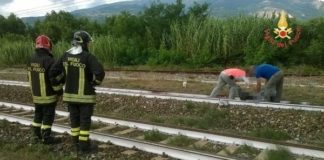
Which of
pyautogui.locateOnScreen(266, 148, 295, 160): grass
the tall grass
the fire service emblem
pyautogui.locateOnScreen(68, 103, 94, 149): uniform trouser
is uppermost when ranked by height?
the fire service emblem

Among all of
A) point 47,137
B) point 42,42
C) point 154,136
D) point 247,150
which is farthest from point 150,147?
point 42,42

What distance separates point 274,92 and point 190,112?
217 centimetres

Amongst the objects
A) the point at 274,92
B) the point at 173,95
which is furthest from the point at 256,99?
the point at 173,95

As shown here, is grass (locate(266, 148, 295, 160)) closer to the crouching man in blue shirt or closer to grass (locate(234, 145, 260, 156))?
grass (locate(234, 145, 260, 156))

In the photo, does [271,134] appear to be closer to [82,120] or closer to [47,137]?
[82,120]

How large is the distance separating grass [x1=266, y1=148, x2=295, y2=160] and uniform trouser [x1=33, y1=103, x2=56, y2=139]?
3.98 m

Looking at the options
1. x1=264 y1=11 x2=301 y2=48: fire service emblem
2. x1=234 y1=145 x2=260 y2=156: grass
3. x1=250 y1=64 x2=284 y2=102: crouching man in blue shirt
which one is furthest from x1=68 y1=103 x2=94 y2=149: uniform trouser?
x1=264 y1=11 x2=301 y2=48: fire service emblem

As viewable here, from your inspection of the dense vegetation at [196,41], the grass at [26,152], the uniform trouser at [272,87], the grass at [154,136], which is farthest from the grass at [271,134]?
the dense vegetation at [196,41]

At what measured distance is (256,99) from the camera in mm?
11203

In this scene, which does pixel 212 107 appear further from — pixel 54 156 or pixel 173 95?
pixel 54 156

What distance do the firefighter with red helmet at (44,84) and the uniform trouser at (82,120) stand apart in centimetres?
66

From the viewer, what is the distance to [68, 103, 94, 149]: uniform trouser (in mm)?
7453

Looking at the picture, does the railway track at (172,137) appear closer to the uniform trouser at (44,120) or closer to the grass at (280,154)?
the grass at (280,154)

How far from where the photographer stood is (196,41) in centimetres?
2086
